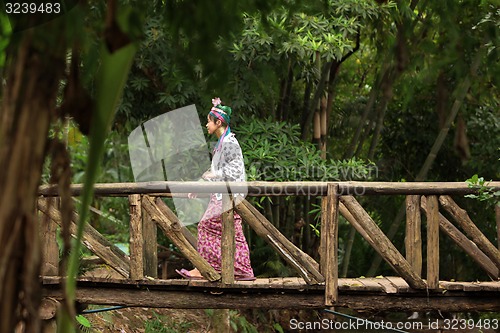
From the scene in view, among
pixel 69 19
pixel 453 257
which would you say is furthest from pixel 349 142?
pixel 69 19

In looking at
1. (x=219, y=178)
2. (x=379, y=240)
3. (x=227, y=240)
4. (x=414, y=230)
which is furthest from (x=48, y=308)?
(x=414, y=230)

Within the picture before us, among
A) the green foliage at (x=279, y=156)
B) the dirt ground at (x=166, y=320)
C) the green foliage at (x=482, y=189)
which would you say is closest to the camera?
the green foliage at (x=482, y=189)

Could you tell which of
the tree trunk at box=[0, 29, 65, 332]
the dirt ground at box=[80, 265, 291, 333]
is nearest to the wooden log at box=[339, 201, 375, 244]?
the dirt ground at box=[80, 265, 291, 333]

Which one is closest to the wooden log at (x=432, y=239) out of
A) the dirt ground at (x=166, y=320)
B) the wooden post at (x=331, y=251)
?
the wooden post at (x=331, y=251)

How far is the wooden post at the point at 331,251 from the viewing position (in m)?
5.14

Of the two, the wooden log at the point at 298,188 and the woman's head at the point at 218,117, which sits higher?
the woman's head at the point at 218,117

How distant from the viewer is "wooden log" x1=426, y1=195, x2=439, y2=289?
5199 mm

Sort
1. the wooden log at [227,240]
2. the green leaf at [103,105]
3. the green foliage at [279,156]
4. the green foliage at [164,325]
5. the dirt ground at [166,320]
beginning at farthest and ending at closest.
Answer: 1. the green foliage at [164,325]
2. the dirt ground at [166,320]
3. the green foliage at [279,156]
4. the wooden log at [227,240]
5. the green leaf at [103,105]

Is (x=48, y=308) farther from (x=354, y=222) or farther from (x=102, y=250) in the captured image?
(x=354, y=222)

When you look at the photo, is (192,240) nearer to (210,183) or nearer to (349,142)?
(210,183)

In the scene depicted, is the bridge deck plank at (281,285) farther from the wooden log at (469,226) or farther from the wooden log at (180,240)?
the wooden log at (469,226)

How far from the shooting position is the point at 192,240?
5.62 metres

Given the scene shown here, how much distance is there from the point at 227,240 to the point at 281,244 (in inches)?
12.6

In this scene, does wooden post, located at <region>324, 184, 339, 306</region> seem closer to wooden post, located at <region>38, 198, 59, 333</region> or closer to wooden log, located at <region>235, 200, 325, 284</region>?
wooden log, located at <region>235, 200, 325, 284</region>
